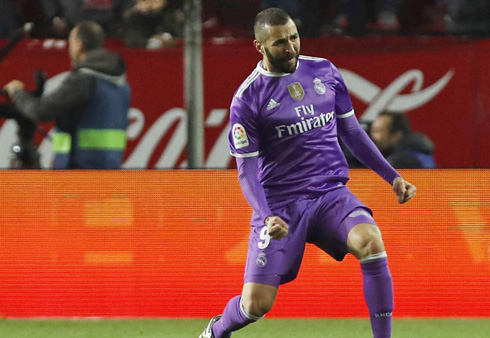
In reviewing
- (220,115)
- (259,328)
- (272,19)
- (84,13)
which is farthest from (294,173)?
(84,13)

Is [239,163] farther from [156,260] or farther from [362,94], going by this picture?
[362,94]

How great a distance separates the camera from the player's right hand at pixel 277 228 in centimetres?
425

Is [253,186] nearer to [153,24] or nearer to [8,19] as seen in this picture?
[153,24]

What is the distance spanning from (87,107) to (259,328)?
176cm

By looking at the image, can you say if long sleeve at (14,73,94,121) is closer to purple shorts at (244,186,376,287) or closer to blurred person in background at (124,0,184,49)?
blurred person in background at (124,0,184,49)

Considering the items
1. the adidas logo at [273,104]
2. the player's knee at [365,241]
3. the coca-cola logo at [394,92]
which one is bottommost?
→ the coca-cola logo at [394,92]

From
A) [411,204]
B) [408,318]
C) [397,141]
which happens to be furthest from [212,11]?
[408,318]

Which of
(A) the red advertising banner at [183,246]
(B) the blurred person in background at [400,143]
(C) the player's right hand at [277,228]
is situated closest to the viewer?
(C) the player's right hand at [277,228]

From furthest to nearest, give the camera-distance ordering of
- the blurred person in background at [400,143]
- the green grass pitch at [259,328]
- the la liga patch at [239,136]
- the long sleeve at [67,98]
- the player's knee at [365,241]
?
the blurred person in background at [400,143], the long sleeve at [67,98], the green grass pitch at [259,328], the la liga patch at [239,136], the player's knee at [365,241]

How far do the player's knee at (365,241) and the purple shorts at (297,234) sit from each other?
0.09m

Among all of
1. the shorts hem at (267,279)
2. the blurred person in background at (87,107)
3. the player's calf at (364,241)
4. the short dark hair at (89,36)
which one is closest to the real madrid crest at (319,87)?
the player's calf at (364,241)

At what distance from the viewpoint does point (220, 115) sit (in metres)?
7.42

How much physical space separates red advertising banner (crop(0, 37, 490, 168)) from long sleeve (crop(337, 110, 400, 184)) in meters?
2.59

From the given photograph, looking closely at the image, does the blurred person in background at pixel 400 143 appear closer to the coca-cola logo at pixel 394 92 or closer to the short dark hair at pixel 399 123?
the short dark hair at pixel 399 123
